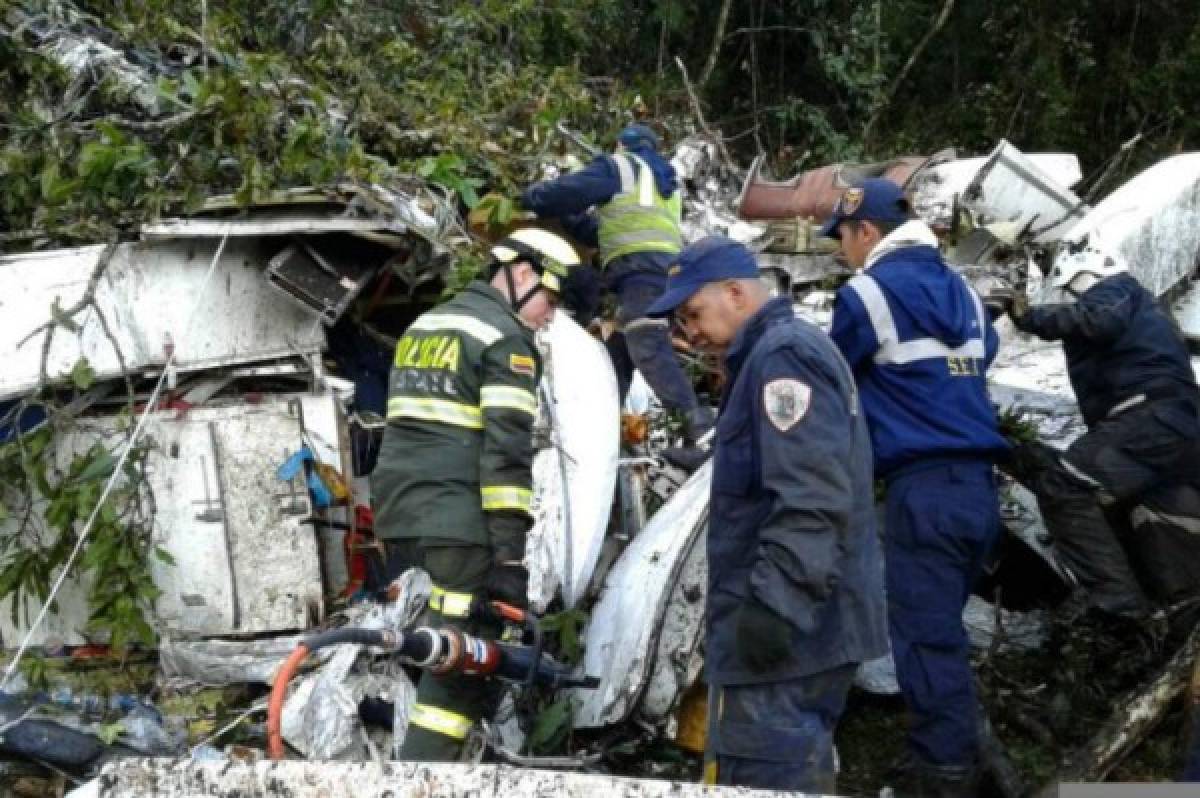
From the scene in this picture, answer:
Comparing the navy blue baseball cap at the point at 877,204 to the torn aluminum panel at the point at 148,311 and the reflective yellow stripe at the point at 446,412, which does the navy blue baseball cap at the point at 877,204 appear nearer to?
the reflective yellow stripe at the point at 446,412

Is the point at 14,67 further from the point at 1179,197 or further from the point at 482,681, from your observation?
the point at 1179,197

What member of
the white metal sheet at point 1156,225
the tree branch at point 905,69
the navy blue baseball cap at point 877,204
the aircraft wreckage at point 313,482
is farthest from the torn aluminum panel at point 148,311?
the tree branch at point 905,69

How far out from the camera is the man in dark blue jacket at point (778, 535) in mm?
3006

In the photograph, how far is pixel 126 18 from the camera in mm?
6363

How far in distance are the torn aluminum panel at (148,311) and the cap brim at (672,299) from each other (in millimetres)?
2370

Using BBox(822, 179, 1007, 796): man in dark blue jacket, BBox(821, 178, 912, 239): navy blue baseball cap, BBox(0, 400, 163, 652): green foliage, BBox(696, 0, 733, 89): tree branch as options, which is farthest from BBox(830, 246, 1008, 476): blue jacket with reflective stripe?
BBox(696, 0, 733, 89): tree branch

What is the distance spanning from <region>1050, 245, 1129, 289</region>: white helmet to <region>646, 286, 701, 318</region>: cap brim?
250 cm

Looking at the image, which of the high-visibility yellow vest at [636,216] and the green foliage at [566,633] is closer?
the green foliage at [566,633]

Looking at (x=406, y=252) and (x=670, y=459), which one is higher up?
(x=406, y=252)

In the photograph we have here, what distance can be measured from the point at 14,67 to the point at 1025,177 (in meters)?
4.82

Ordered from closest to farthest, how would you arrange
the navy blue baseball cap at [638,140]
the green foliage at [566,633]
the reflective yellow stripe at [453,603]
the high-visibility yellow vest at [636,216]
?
the reflective yellow stripe at [453,603] → the green foliage at [566,633] → the high-visibility yellow vest at [636,216] → the navy blue baseball cap at [638,140]

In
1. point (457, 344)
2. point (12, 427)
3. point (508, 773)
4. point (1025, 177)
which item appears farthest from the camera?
Answer: point (1025, 177)

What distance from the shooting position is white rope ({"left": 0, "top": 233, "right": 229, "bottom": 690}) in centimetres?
471

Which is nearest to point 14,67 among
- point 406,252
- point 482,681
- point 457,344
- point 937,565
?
point 406,252
